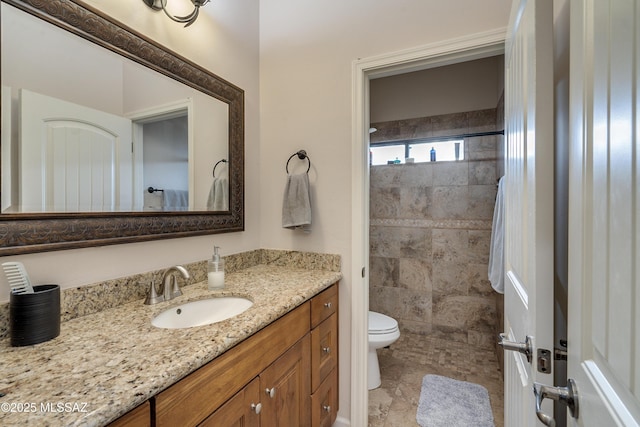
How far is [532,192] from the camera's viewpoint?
667mm

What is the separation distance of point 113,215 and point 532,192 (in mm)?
1311

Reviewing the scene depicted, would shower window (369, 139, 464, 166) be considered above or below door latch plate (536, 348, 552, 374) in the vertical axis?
above

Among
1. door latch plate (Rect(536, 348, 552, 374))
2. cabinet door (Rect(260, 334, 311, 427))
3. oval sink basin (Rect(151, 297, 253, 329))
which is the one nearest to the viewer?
door latch plate (Rect(536, 348, 552, 374))

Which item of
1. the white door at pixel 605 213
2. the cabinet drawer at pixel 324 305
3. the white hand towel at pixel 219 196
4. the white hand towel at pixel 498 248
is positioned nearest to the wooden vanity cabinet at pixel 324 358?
the cabinet drawer at pixel 324 305

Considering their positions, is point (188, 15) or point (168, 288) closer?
point (168, 288)

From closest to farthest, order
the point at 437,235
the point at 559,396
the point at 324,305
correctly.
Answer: the point at 559,396
the point at 324,305
the point at 437,235

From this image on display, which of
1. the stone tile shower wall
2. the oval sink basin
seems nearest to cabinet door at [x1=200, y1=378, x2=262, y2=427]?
the oval sink basin

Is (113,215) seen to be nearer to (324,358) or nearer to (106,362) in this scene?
(106,362)

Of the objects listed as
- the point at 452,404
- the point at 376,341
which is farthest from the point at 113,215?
the point at 452,404

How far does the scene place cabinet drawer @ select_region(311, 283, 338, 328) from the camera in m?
1.32

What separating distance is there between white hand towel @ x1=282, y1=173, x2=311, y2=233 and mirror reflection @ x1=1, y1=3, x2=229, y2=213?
45 cm

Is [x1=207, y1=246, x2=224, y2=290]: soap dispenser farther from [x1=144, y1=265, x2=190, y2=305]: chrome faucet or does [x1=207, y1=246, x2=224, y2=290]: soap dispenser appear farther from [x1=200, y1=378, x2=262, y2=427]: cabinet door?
[x1=200, y1=378, x2=262, y2=427]: cabinet door

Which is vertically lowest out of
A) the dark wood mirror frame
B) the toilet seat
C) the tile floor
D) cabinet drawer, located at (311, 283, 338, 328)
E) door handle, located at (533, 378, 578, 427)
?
the tile floor

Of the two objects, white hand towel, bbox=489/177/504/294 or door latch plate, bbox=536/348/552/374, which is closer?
door latch plate, bbox=536/348/552/374
